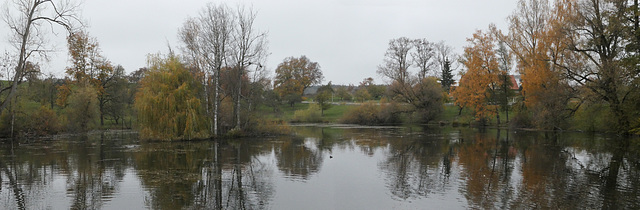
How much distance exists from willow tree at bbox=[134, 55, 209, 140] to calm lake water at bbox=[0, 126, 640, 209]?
3.96 metres

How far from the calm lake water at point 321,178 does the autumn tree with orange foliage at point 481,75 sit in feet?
68.3

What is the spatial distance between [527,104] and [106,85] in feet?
133

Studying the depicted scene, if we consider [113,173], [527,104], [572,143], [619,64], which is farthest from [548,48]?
[113,173]

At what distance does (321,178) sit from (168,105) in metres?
15.3

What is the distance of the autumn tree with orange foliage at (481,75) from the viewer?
41531 mm

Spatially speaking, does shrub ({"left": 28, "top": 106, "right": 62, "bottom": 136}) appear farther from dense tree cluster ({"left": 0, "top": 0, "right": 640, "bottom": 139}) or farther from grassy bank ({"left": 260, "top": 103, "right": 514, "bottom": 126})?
grassy bank ({"left": 260, "top": 103, "right": 514, "bottom": 126})

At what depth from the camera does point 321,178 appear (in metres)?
13.6

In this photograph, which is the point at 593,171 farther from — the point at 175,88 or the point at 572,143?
the point at 175,88

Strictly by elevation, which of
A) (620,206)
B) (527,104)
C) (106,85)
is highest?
(106,85)

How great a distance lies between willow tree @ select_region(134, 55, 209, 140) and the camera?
25.4 m

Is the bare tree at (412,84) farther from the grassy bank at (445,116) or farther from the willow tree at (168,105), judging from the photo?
the willow tree at (168,105)

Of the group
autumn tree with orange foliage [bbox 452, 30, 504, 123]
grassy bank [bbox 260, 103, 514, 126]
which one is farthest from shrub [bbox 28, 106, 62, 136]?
autumn tree with orange foliage [bbox 452, 30, 504, 123]

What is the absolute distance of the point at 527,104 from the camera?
121ft

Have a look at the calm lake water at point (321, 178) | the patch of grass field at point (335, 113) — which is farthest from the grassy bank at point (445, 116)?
the calm lake water at point (321, 178)
